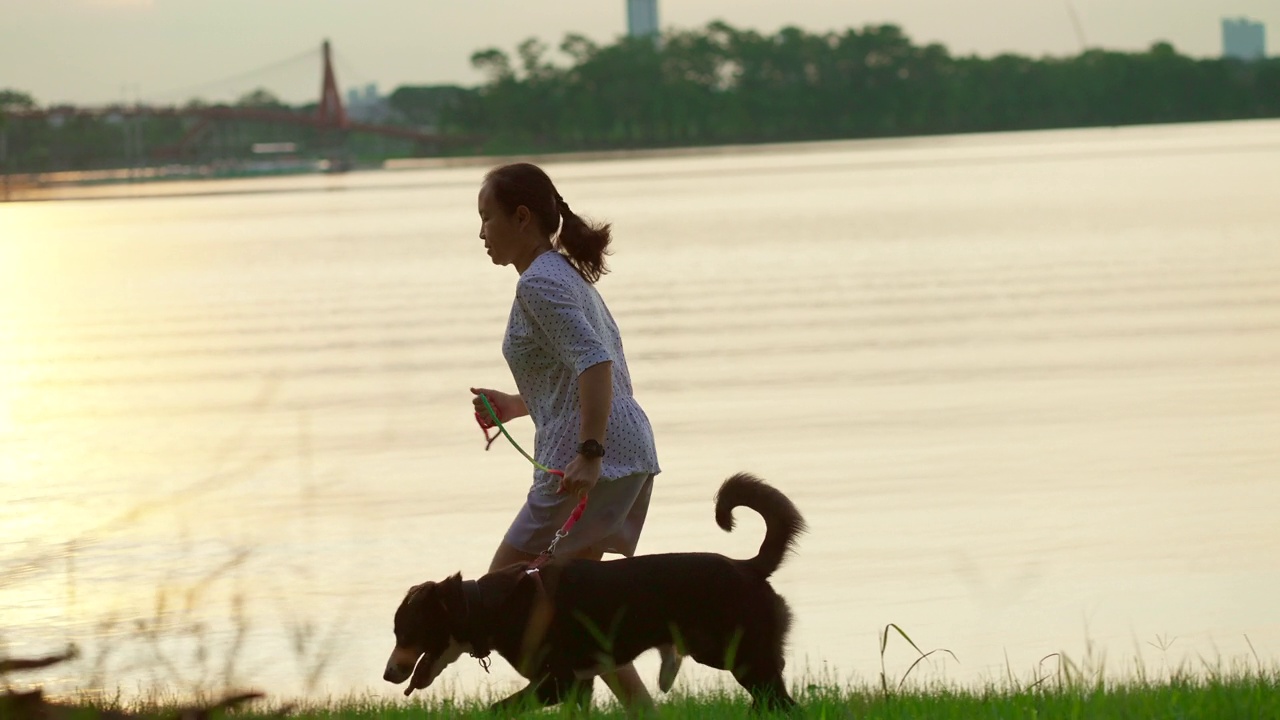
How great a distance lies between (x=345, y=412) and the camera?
39.7 ft

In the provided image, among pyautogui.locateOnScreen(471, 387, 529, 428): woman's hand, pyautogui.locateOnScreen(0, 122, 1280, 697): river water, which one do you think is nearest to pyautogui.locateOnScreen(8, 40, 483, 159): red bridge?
pyautogui.locateOnScreen(0, 122, 1280, 697): river water

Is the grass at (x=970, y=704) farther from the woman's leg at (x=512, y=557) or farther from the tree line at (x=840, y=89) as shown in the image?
the tree line at (x=840, y=89)

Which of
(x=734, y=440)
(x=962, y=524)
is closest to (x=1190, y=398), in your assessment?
(x=734, y=440)

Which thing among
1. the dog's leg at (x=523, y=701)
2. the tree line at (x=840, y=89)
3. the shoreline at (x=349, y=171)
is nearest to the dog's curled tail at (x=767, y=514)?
the dog's leg at (x=523, y=701)

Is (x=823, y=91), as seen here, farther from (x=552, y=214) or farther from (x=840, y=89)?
(x=552, y=214)

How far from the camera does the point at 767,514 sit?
13.0 ft

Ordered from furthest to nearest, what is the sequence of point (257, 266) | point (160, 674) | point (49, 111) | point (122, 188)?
point (122, 188), point (49, 111), point (257, 266), point (160, 674)

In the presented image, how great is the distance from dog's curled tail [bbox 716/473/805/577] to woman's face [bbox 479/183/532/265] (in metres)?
0.80

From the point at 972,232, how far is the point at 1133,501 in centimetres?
2370

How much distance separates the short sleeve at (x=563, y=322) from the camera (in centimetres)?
394

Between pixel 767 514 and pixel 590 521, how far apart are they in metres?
0.45

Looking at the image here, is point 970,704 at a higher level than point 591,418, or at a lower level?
lower

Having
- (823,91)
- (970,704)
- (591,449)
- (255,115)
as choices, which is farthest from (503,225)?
(823,91)

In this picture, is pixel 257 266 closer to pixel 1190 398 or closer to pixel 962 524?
pixel 1190 398
